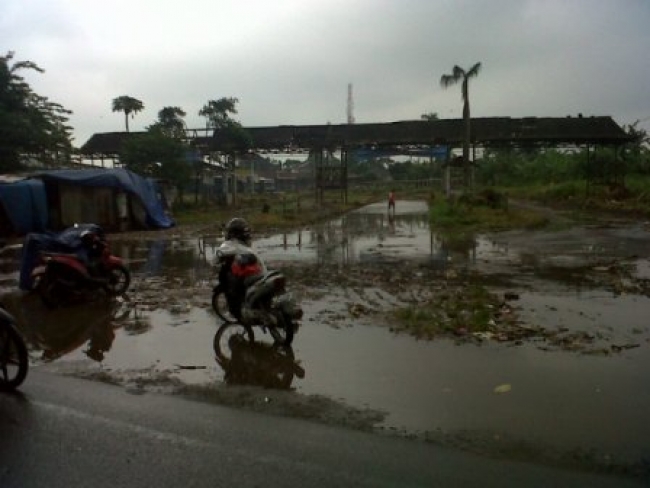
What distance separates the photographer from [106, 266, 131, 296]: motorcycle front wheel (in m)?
9.98

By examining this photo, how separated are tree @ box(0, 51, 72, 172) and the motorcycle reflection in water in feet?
70.6

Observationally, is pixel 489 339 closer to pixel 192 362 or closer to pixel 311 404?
pixel 311 404

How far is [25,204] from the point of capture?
20.4 m

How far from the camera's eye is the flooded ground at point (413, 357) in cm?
451

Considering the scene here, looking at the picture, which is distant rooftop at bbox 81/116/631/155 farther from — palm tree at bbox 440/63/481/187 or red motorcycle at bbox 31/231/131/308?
red motorcycle at bbox 31/231/131/308

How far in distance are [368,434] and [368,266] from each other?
8692mm

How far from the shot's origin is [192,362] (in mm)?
6340

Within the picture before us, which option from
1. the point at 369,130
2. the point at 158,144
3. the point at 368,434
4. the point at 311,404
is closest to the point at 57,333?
the point at 311,404

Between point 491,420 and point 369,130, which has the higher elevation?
point 369,130

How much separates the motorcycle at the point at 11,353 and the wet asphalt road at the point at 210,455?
446 millimetres

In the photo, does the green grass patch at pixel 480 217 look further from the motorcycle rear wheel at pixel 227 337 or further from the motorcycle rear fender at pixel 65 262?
the motorcycle rear wheel at pixel 227 337

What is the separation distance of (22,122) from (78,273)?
1875 centimetres

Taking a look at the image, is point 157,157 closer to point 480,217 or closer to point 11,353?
point 480,217

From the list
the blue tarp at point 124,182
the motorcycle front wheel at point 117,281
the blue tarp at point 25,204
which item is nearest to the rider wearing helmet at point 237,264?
the motorcycle front wheel at point 117,281
